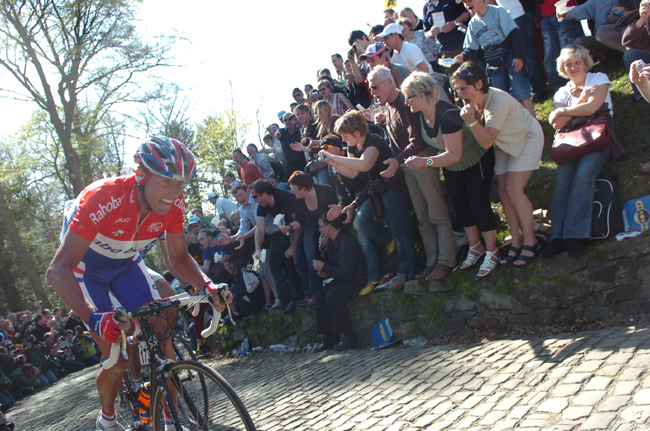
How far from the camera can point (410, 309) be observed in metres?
6.74

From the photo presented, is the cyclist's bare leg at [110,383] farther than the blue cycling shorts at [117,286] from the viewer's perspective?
No

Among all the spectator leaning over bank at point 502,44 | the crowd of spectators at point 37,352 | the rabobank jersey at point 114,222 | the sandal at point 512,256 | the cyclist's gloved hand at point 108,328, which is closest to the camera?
the cyclist's gloved hand at point 108,328

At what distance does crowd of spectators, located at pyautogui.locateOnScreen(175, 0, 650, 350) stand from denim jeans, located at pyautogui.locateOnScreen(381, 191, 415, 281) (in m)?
0.01

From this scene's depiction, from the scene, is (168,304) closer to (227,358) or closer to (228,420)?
(228,420)

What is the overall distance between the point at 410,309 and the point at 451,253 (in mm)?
938

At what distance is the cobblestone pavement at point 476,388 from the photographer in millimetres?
3398

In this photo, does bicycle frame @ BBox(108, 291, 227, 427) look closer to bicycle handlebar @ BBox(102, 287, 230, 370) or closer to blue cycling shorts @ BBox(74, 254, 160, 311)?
bicycle handlebar @ BBox(102, 287, 230, 370)

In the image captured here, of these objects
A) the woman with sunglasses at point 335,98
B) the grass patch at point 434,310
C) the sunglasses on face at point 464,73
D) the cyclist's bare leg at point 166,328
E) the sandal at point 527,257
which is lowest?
the grass patch at point 434,310

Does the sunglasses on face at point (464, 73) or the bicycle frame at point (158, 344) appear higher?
the sunglasses on face at point (464, 73)

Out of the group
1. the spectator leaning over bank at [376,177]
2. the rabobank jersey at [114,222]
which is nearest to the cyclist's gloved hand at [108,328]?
the rabobank jersey at [114,222]

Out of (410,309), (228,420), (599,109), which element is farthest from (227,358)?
(599,109)

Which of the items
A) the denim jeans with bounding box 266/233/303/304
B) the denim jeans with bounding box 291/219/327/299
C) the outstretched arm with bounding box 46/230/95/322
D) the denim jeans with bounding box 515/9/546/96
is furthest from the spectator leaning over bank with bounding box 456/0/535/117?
the outstretched arm with bounding box 46/230/95/322

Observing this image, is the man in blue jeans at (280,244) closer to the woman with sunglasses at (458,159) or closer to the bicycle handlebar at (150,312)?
the woman with sunglasses at (458,159)

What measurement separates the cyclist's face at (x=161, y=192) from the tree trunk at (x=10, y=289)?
30725mm
